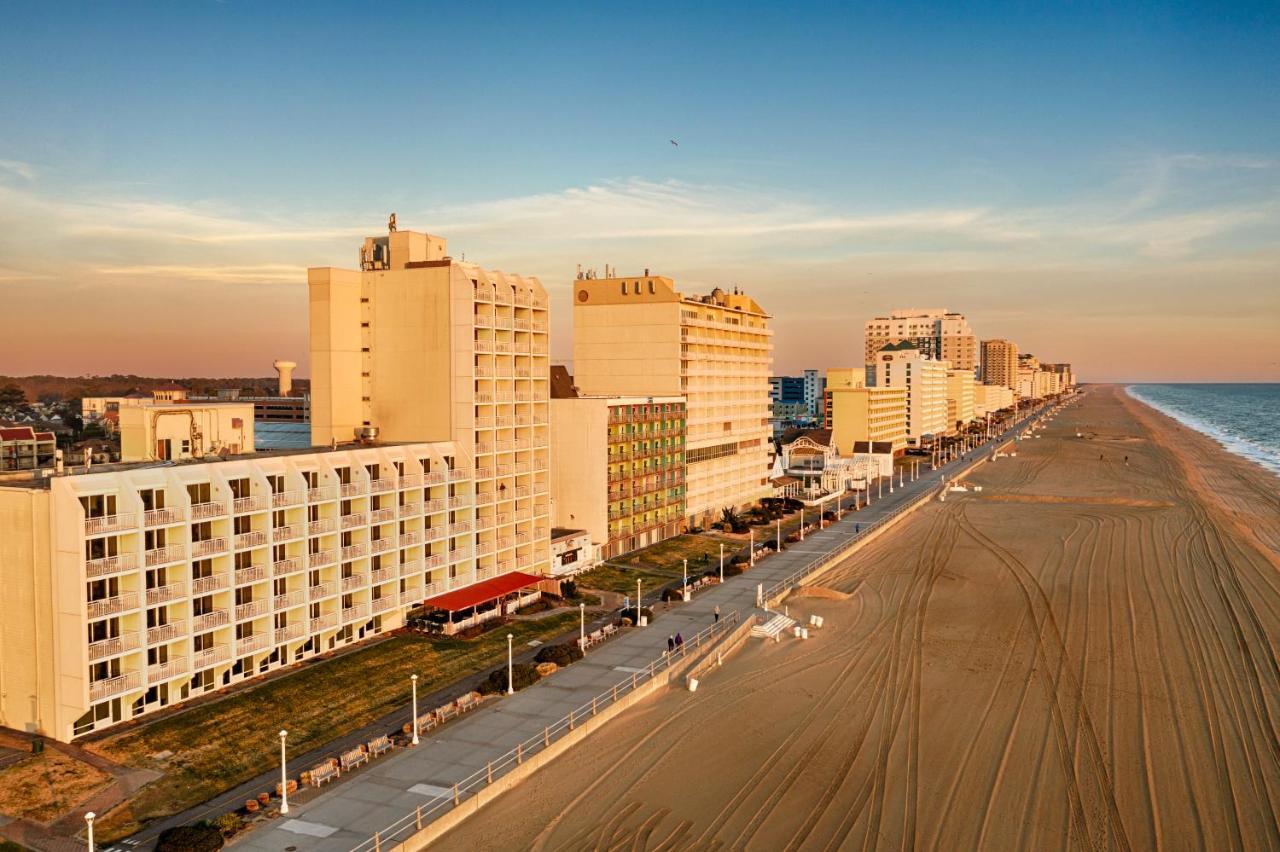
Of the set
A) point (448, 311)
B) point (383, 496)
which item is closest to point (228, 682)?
point (383, 496)

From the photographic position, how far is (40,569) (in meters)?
39.2

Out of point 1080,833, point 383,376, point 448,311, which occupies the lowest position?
point 1080,833

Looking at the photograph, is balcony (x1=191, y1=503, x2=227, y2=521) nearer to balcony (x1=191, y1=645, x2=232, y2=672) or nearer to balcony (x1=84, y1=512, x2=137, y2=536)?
balcony (x1=84, y1=512, x2=137, y2=536)

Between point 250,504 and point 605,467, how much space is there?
37.8 meters

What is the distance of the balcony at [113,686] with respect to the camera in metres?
38.8

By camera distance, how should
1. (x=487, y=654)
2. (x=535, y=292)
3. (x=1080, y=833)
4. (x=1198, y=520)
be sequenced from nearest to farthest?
(x=1080, y=833) → (x=487, y=654) → (x=535, y=292) → (x=1198, y=520)

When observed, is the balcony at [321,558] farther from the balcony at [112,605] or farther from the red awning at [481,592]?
the balcony at [112,605]

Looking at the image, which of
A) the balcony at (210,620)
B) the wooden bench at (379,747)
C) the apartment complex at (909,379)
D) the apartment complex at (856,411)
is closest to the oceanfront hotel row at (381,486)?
the balcony at (210,620)

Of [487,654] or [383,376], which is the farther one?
[383,376]

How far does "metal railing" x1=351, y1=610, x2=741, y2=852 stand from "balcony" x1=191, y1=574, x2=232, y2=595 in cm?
1760

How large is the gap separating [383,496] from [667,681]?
21.6m

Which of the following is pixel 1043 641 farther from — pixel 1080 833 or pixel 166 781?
pixel 166 781

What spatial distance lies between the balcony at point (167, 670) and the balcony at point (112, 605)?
3.42m

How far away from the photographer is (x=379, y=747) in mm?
38562
